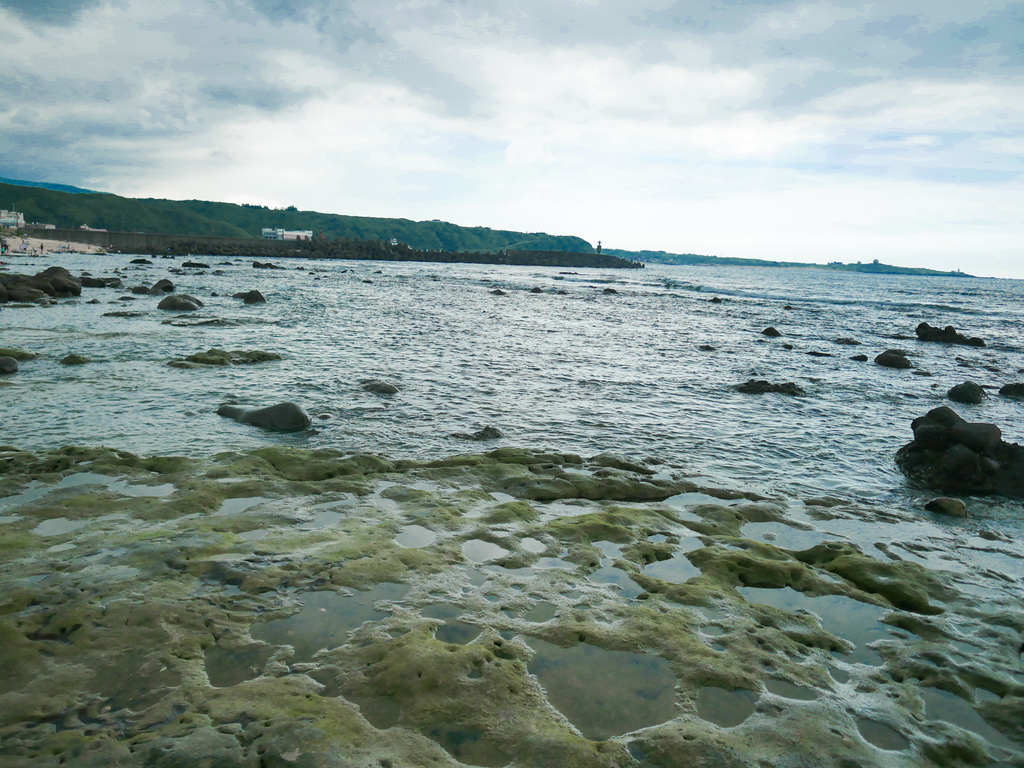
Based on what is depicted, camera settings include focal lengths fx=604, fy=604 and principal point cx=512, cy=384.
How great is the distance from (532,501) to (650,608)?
288 cm

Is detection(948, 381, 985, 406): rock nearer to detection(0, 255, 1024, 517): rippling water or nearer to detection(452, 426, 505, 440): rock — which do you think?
detection(0, 255, 1024, 517): rippling water

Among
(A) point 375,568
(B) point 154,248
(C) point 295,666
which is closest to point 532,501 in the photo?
(A) point 375,568

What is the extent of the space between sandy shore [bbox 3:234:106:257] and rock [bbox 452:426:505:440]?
7762 cm

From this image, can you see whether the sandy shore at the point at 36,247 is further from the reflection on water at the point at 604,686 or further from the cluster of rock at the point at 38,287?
the reflection on water at the point at 604,686

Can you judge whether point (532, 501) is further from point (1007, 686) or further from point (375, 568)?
point (1007, 686)

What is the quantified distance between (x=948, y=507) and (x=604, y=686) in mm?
6805

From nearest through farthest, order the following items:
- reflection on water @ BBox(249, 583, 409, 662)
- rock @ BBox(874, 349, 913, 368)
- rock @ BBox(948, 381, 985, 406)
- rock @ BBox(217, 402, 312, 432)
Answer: reflection on water @ BBox(249, 583, 409, 662) → rock @ BBox(217, 402, 312, 432) → rock @ BBox(948, 381, 985, 406) → rock @ BBox(874, 349, 913, 368)

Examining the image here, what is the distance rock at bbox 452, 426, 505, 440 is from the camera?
10.8m

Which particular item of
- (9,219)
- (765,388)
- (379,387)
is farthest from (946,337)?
(9,219)

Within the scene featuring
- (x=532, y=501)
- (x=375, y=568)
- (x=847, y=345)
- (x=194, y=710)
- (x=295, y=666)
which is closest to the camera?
(x=194, y=710)

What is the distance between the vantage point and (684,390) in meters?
15.8

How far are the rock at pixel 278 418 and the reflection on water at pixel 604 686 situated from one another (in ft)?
23.7

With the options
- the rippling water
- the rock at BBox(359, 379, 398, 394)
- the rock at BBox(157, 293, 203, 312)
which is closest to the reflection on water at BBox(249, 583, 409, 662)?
the rippling water

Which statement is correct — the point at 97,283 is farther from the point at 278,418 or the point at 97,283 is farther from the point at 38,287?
the point at 278,418
